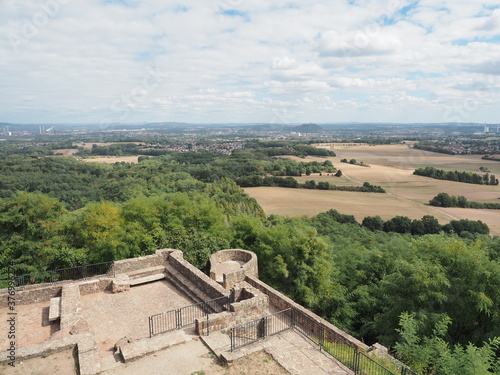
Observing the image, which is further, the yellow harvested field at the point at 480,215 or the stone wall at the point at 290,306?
the yellow harvested field at the point at 480,215

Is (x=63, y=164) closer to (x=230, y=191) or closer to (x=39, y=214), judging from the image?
→ (x=230, y=191)

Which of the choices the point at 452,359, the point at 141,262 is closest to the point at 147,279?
the point at 141,262

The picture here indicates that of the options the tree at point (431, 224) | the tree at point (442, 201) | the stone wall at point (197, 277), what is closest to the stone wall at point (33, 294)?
the stone wall at point (197, 277)

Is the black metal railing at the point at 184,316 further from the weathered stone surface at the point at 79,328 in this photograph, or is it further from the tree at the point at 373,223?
the tree at the point at 373,223

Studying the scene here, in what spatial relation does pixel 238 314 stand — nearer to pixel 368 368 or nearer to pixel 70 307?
pixel 368 368

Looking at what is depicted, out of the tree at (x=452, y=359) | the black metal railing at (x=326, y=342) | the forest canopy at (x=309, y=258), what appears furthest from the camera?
the forest canopy at (x=309, y=258)
